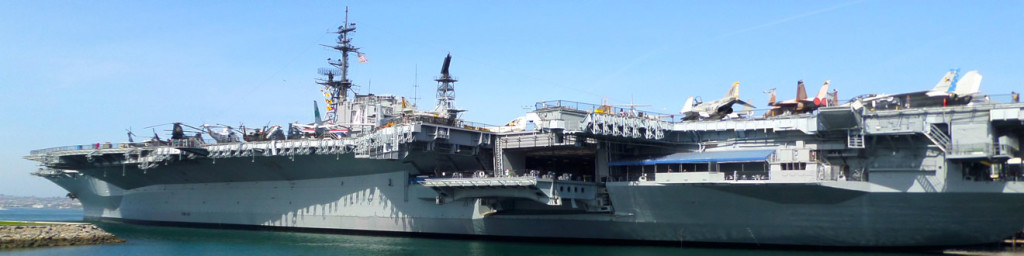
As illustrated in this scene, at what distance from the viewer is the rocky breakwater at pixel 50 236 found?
27292 millimetres

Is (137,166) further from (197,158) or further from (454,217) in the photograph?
(454,217)

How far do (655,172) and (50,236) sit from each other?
808 inches

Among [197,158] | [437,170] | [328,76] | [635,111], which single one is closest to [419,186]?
[437,170]

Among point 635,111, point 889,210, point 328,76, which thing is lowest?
point 889,210

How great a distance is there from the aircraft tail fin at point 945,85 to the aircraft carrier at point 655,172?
2.1 inches

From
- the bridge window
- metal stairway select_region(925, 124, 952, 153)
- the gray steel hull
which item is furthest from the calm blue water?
metal stairway select_region(925, 124, 952, 153)

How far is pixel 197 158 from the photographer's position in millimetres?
33219

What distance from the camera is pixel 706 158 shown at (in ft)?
76.4

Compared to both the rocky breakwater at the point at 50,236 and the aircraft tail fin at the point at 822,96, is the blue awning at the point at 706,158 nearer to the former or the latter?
the aircraft tail fin at the point at 822,96

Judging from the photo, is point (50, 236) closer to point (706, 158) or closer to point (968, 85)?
point (706, 158)

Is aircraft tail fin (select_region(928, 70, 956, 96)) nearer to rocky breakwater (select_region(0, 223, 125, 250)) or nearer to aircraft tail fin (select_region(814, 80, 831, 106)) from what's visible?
aircraft tail fin (select_region(814, 80, 831, 106))

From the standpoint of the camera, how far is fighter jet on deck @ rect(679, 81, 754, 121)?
25375mm

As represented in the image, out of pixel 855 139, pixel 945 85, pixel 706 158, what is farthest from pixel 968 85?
pixel 706 158

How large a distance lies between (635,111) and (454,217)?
24.5 feet
